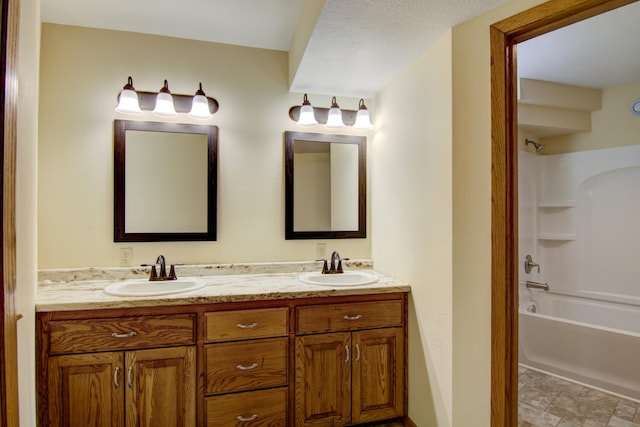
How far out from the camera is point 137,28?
219cm

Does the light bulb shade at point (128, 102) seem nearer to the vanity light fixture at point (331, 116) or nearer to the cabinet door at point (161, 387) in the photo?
the vanity light fixture at point (331, 116)

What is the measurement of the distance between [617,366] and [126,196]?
11.8ft

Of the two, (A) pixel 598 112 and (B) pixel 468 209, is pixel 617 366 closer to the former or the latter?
(B) pixel 468 209

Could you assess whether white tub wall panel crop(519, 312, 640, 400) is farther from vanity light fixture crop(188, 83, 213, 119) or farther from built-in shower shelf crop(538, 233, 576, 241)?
vanity light fixture crop(188, 83, 213, 119)

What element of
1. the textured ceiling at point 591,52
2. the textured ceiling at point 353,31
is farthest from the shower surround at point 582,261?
the textured ceiling at point 353,31

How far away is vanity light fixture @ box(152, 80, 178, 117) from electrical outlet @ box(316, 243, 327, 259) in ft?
4.52

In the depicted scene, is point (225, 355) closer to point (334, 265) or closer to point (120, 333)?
point (120, 333)

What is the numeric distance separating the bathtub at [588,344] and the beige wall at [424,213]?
1.46m

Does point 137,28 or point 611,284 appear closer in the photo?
point 137,28

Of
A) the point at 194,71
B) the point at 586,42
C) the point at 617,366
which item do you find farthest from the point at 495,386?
the point at 194,71

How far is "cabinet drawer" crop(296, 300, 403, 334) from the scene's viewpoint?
1890 mm

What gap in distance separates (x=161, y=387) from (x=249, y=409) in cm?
47

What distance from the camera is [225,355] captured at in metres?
1.77

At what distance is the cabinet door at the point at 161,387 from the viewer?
1.66 metres
